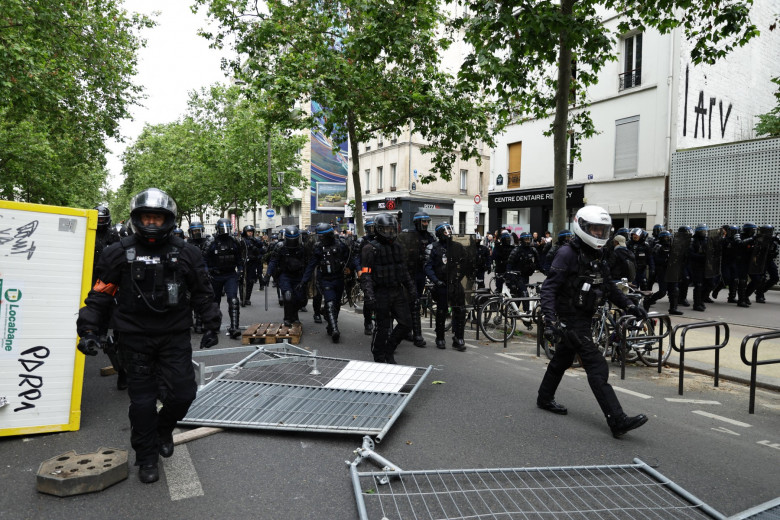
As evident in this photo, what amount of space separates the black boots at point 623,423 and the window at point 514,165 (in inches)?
879

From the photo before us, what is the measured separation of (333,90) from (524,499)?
35.5 feet

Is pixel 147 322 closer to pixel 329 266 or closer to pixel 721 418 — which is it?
pixel 721 418

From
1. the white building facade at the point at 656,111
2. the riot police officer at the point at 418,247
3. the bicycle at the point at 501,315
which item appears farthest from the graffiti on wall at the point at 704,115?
the riot police officer at the point at 418,247

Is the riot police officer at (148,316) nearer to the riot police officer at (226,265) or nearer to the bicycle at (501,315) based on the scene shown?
the riot police officer at (226,265)

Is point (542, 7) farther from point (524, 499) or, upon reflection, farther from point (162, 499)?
point (162, 499)

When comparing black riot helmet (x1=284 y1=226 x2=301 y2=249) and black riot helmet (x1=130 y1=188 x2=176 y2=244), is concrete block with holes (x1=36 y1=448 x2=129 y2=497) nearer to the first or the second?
black riot helmet (x1=130 y1=188 x2=176 y2=244)

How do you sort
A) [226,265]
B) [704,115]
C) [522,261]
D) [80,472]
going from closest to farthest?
[80,472], [226,265], [522,261], [704,115]

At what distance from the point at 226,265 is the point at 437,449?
574 cm

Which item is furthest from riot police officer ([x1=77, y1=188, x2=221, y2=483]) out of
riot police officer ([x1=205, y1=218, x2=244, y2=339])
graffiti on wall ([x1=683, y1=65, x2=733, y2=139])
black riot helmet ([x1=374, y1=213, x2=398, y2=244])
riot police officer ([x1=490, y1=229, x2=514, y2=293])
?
graffiti on wall ([x1=683, y1=65, x2=733, y2=139])

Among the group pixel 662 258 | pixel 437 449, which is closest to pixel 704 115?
pixel 662 258

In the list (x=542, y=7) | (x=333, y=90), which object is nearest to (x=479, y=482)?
(x=542, y=7)

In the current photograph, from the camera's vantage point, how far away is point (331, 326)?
8.60m

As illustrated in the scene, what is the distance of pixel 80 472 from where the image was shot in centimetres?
332

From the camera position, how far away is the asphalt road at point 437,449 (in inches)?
126
